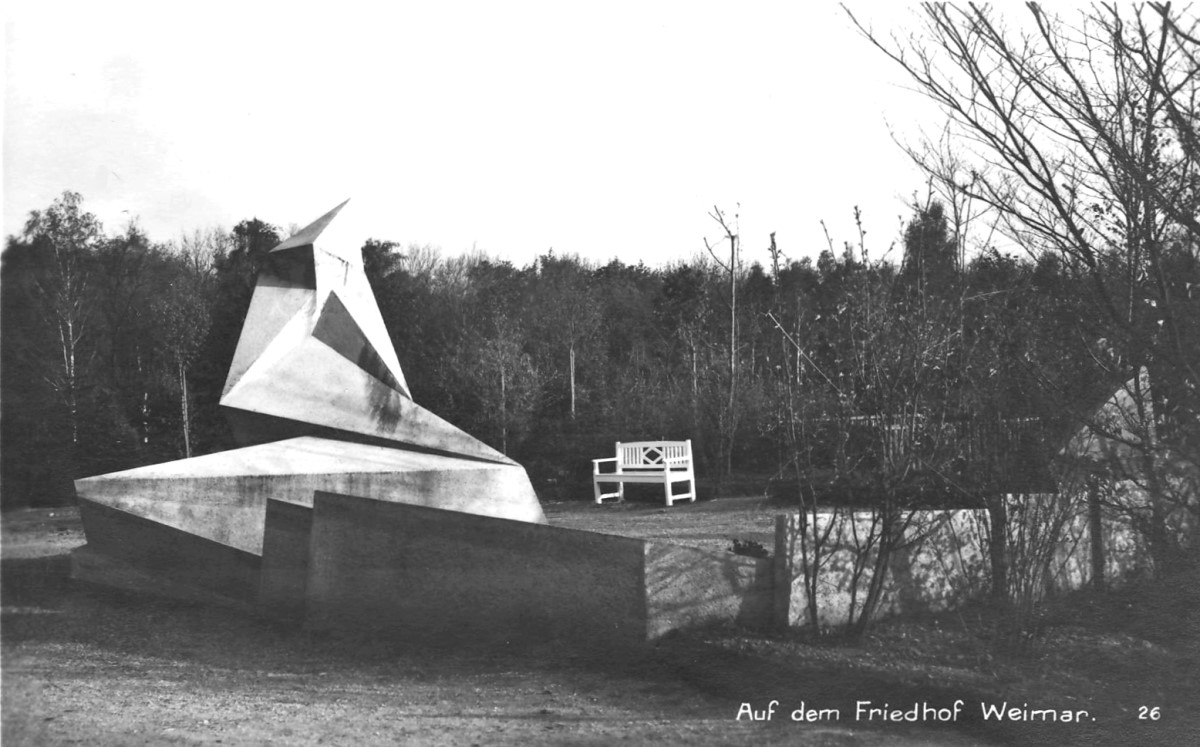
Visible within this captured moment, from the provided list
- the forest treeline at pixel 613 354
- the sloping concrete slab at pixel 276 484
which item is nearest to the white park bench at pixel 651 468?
the forest treeline at pixel 613 354

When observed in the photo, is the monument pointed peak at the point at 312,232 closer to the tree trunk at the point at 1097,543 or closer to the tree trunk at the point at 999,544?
the tree trunk at the point at 999,544

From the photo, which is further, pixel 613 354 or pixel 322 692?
pixel 613 354

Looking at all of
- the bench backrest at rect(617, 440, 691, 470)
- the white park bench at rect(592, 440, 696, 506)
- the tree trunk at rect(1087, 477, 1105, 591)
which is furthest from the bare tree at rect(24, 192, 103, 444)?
the tree trunk at rect(1087, 477, 1105, 591)

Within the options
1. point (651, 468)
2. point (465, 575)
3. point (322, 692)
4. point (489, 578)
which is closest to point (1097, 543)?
point (489, 578)

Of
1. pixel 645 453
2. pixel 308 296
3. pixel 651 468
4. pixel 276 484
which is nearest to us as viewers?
pixel 276 484

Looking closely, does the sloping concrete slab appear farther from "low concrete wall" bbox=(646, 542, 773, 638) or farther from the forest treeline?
"low concrete wall" bbox=(646, 542, 773, 638)

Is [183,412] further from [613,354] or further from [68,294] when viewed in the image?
[613,354]

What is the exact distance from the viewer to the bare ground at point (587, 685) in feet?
12.5

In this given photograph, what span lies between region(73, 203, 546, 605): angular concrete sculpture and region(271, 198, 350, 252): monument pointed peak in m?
0.02

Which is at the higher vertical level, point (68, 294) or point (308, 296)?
point (68, 294)

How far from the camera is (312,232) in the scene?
7832mm

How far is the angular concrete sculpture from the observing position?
6.17 meters

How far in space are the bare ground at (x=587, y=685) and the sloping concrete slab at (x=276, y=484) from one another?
0.82m

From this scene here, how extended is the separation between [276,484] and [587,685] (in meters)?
3.04
